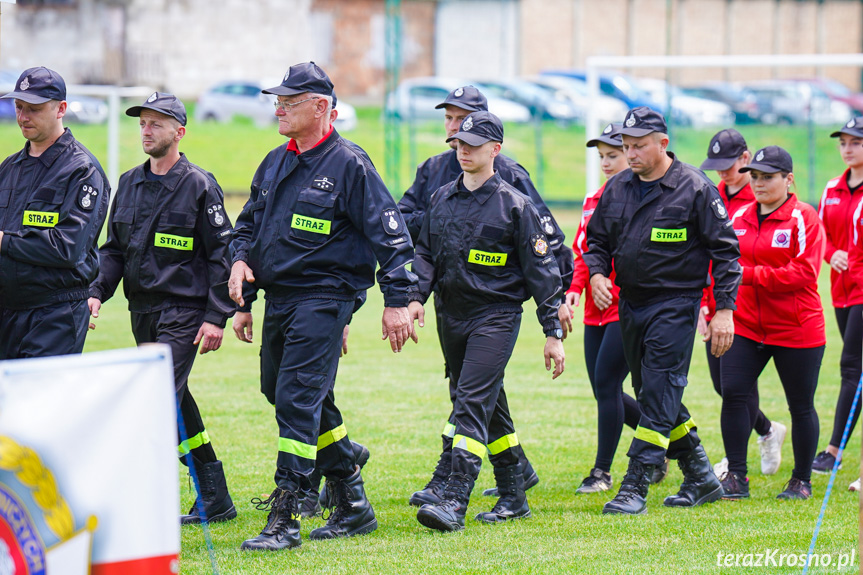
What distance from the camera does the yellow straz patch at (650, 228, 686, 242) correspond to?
20.1ft

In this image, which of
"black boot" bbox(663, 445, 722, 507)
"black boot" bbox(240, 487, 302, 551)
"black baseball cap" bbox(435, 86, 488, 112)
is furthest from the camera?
"black baseball cap" bbox(435, 86, 488, 112)

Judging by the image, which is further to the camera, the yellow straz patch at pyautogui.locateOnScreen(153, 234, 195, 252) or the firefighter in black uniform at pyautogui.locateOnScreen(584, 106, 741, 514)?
the firefighter in black uniform at pyautogui.locateOnScreen(584, 106, 741, 514)

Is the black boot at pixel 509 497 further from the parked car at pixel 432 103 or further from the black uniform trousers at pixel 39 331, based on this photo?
the parked car at pixel 432 103

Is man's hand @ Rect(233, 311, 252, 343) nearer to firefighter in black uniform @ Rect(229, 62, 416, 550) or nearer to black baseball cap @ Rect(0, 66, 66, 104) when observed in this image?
firefighter in black uniform @ Rect(229, 62, 416, 550)

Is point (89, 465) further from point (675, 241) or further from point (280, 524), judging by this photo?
point (675, 241)

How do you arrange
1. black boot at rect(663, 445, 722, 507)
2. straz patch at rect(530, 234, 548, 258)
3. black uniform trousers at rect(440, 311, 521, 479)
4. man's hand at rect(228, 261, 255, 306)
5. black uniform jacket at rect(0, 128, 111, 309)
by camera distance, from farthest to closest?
black boot at rect(663, 445, 722, 507)
straz patch at rect(530, 234, 548, 258)
black uniform trousers at rect(440, 311, 521, 479)
man's hand at rect(228, 261, 255, 306)
black uniform jacket at rect(0, 128, 111, 309)

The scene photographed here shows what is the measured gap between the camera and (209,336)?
5.60 meters

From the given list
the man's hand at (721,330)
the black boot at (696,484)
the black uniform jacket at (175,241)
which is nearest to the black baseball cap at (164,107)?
the black uniform jacket at (175,241)

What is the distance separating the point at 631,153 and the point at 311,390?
2.18 metres

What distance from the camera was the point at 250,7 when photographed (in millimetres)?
40500

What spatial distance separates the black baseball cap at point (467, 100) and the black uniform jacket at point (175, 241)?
161 cm

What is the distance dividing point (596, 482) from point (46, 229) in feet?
11.2

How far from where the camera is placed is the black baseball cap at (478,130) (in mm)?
5816

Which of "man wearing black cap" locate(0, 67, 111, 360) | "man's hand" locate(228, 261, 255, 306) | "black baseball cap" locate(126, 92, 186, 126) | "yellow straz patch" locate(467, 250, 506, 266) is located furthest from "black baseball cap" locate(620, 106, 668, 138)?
"man wearing black cap" locate(0, 67, 111, 360)
